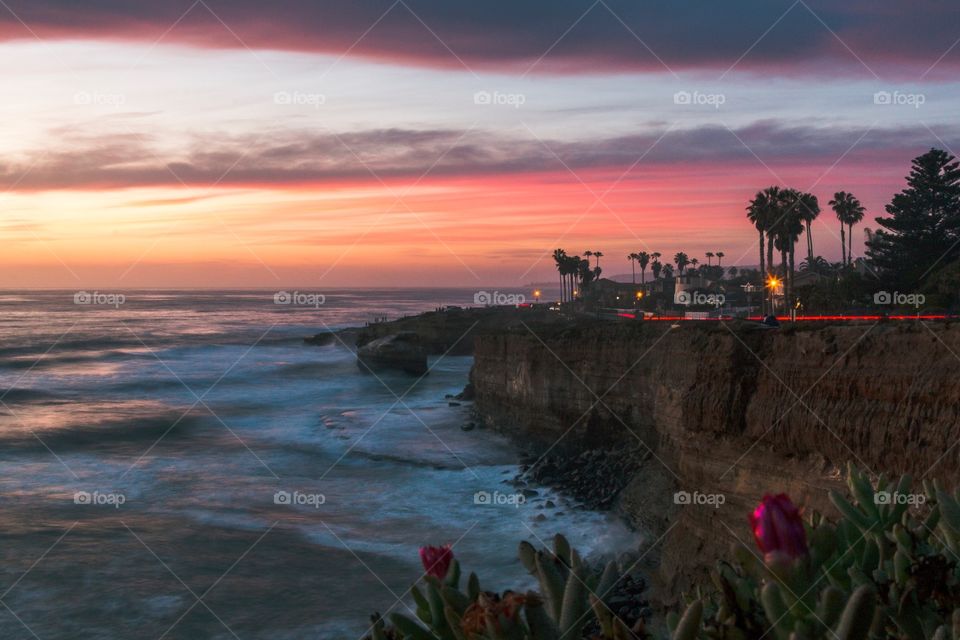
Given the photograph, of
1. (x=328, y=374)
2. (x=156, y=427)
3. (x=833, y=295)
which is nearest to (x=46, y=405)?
(x=156, y=427)

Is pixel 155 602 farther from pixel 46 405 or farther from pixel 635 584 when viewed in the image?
pixel 46 405

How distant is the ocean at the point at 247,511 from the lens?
21.0 m

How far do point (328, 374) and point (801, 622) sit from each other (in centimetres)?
7851

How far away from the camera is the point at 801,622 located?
128 inches

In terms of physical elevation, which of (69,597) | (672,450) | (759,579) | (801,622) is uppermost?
(801,622)

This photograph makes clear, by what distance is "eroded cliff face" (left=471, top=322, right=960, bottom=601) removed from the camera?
55.4ft
